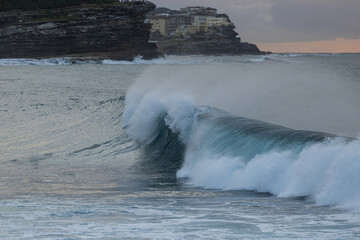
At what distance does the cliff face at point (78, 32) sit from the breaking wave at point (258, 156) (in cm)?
6732

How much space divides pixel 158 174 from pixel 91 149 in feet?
13.8

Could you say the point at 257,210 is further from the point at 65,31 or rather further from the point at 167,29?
the point at 167,29

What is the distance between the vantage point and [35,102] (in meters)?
27.5

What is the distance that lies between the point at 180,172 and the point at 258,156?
7.86ft

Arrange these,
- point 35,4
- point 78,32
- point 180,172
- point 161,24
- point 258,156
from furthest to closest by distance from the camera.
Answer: point 161,24 → point 35,4 → point 78,32 → point 180,172 → point 258,156

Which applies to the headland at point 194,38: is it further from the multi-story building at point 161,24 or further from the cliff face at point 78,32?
the cliff face at point 78,32

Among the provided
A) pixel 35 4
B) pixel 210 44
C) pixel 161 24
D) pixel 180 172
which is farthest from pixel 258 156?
pixel 161 24

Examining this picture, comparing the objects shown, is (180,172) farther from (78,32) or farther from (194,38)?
(194,38)

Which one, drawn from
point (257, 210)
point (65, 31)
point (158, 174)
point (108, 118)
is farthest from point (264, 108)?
point (65, 31)

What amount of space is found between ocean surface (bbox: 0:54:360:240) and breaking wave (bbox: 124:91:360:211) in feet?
0.07

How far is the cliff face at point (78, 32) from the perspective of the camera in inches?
A: 3172

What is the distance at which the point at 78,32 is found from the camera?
274 ft

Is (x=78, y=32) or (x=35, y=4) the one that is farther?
(x=35, y=4)

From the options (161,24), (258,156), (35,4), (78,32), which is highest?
(161,24)
